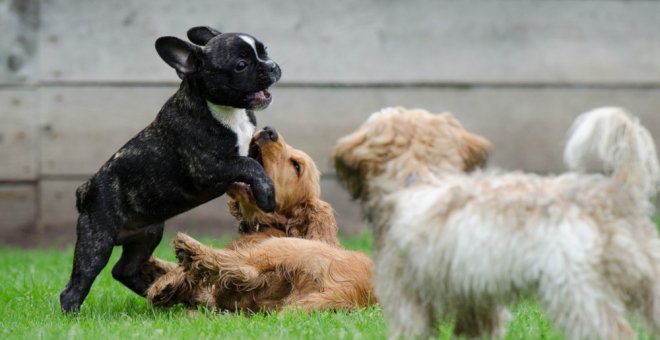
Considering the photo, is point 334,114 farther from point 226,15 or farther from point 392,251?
point 392,251

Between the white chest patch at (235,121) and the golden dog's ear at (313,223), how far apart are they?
69cm

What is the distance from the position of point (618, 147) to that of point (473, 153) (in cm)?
67

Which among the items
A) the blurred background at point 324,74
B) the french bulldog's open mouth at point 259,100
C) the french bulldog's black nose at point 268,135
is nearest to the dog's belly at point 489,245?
the french bulldog's open mouth at point 259,100

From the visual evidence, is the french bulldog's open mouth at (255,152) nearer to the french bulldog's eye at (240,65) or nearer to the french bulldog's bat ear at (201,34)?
the french bulldog's eye at (240,65)

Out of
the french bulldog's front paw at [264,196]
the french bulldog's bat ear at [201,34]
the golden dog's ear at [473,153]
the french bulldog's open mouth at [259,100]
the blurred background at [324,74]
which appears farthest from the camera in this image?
the blurred background at [324,74]

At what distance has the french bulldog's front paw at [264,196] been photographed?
19.8ft

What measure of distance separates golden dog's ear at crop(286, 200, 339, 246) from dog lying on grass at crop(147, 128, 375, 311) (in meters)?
0.13

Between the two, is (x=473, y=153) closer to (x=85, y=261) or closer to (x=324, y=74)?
(x=85, y=261)

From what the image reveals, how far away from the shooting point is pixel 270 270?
20.6ft

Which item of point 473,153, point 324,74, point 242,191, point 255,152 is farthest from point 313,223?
point 324,74

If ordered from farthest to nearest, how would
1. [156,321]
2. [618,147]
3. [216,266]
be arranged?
[216,266] → [156,321] → [618,147]

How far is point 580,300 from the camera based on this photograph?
3812 millimetres

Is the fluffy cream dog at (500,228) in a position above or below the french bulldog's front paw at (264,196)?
above

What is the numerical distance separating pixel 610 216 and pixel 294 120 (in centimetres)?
691
